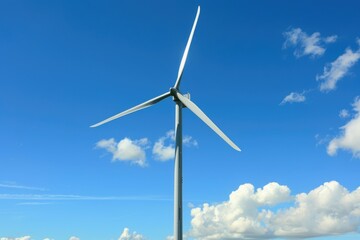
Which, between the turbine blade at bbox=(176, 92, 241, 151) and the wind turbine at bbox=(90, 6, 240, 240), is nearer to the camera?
the wind turbine at bbox=(90, 6, 240, 240)

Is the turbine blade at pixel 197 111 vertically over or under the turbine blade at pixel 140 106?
under

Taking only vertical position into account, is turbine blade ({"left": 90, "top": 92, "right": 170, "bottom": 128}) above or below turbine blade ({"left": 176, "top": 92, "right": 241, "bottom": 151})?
above

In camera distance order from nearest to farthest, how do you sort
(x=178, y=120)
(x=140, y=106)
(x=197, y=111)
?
(x=178, y=120)
(x=197, y=111)
(x=140, y=106)

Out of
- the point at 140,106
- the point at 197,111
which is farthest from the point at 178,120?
the point at 140,106

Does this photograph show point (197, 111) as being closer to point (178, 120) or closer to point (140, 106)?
point (178, 120)

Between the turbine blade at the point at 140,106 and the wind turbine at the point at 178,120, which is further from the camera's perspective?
the turbine blade at the point at 140,106

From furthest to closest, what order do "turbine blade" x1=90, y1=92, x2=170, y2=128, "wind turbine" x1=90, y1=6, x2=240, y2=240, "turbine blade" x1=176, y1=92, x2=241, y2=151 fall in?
1. "turbine blade" x1=90, y1=92, x2=170, y2=128
2. "turbine blade" x1=176, y1=92, x2=241, y2=151
3. "wind turbine" x1=90, y1=6, x2=240, y2=240

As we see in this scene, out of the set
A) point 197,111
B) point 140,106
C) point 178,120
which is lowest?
point 178,120

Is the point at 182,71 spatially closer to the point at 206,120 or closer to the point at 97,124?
the point at 206,120

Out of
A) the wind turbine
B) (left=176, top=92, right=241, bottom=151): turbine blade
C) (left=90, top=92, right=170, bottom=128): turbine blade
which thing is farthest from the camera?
(left=90, top=92, right=170, bottom=128): turbine blade

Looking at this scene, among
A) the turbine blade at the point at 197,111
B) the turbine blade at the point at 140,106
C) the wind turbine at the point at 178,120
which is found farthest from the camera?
the turbine blade at the point at 140,106

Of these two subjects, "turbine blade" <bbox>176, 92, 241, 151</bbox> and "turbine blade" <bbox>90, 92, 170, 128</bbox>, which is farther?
"turbine blade" <bbox>90, 92, 170, 128</bbox>

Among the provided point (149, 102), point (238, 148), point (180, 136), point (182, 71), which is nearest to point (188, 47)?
point (182, 71)

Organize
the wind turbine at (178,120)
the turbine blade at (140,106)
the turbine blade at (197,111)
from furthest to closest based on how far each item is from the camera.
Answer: the turbine blade at (140,106), the turbine blade at (197,111), the wind turbine at (178,120)
